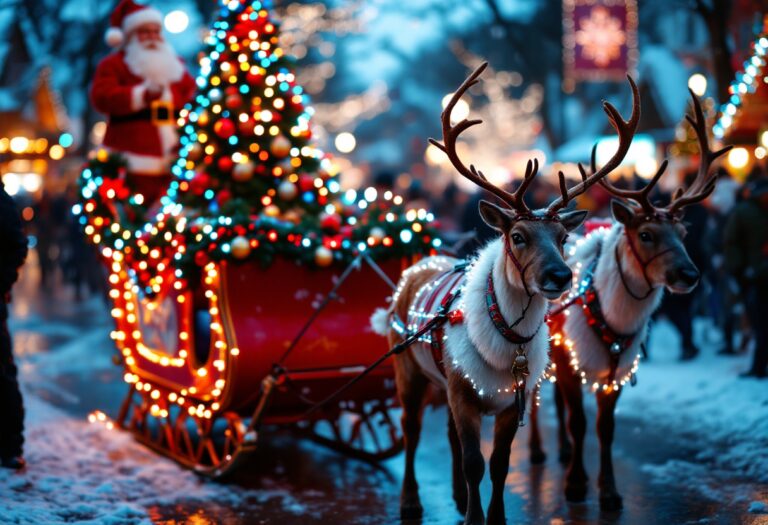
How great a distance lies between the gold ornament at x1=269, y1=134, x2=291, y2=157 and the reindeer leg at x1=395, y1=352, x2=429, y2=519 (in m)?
2.39

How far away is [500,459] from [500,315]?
0.89 m

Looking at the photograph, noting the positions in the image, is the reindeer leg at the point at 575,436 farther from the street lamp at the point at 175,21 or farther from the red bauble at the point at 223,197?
the street lamp at the point at 175,21

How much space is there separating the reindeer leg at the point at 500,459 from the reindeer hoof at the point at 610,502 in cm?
108

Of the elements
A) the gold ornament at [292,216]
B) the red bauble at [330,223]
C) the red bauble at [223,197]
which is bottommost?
the red bauble at [330,223]

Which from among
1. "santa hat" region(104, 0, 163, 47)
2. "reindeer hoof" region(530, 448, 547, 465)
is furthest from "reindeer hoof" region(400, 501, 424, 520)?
"santa hat" region(104, 0, 163, 47)

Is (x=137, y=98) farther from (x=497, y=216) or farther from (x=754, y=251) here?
(x=754, y=251)

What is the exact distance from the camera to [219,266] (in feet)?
24.7

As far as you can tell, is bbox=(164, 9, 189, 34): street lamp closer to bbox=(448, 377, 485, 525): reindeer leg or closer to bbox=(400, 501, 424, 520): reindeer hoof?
bbox=(400, 501, 424, 520): reindeer hoof

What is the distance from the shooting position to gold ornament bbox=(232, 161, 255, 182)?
8617mm

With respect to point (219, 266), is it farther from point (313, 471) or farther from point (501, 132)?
point (501, 132)

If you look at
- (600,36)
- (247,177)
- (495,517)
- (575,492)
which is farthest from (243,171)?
(600,36)

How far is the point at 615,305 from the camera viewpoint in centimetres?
721

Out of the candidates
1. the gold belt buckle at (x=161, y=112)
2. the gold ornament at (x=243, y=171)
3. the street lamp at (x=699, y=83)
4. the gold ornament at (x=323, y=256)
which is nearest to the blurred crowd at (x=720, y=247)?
the gold belt buckle at (x=161, y=112)

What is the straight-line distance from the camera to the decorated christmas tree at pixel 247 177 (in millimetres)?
8125
